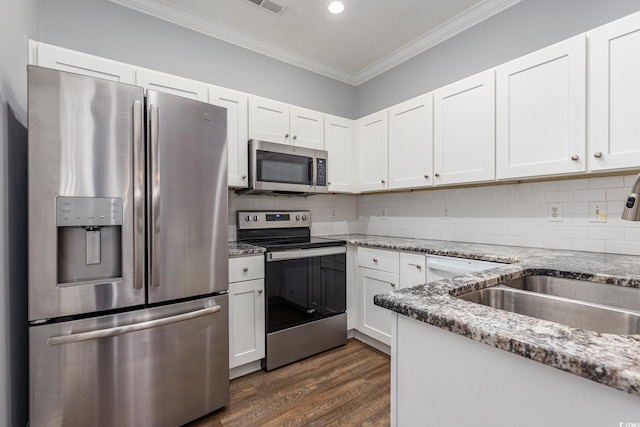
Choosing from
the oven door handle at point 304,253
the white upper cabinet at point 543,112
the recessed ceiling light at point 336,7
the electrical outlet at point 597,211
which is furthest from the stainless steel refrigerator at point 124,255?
the electrical outlet at point 597,211

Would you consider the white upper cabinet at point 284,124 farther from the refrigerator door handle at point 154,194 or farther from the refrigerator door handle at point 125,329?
the refrigerator door handle at point 125,329

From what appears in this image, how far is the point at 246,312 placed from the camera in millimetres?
2080

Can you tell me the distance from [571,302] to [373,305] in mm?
1719

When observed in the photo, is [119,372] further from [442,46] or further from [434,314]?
[442,46]

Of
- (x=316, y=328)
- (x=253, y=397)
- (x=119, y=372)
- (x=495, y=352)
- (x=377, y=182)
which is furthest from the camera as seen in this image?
(x=377, y=182)

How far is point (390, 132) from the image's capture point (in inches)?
108

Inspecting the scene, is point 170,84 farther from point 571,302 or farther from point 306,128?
point 571,302

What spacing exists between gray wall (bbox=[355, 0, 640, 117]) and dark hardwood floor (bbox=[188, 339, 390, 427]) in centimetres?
250

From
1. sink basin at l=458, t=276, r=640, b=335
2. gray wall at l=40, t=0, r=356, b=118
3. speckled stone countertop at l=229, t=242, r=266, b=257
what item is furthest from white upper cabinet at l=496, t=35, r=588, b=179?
gray wall at l=40, t=0, r=356, b=118

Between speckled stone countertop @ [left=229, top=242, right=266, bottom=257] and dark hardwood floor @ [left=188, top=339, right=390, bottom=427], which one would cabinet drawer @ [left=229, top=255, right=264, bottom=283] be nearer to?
speckled stone countertop @ [left=229, top=242, right=266, bottom=257]

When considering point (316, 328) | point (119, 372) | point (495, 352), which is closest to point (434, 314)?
point (495, 352)

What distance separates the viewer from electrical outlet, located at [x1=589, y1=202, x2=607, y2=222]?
5.98 feet

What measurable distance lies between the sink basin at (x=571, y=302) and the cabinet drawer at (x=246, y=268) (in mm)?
1493

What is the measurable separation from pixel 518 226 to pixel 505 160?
0.54 meters
